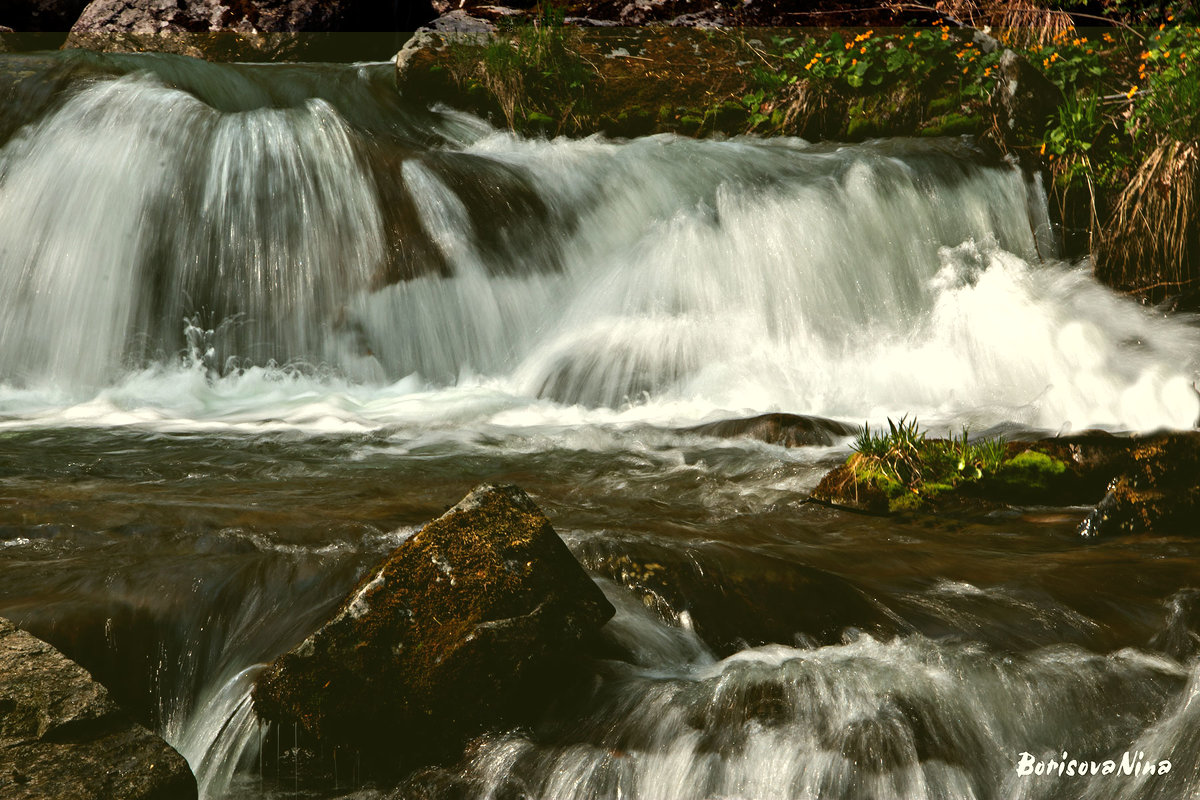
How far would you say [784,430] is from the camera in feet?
21.3

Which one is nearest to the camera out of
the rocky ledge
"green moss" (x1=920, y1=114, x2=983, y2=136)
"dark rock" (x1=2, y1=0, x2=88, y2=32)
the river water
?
the river water

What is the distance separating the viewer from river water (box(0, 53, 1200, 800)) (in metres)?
3.19

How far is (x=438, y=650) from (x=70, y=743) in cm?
98

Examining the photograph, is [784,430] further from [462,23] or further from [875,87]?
[462,23]

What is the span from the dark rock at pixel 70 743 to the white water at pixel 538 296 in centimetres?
428

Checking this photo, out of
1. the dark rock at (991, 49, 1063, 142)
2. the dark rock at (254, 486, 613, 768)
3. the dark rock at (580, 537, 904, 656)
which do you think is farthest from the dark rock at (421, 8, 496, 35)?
the dark rock at (254, 486, 613, 768)

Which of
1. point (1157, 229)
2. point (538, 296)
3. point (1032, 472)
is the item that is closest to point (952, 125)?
point (1157, 229)

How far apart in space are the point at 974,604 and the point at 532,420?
3.82 metres

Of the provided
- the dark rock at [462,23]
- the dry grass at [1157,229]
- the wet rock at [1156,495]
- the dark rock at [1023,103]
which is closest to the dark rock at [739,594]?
the wet rock at [1156,495]

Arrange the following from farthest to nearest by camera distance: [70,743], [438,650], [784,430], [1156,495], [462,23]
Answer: [462,23] → [784,430] → [1156,495] → [438,650] → [70,743]

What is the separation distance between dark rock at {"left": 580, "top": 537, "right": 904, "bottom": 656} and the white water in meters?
3.19

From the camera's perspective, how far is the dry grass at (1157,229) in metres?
8.33

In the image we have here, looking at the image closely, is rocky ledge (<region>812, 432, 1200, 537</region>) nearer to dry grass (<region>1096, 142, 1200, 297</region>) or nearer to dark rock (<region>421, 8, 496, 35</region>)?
dry grass (<region>1096, 142, 1200, 297</region>)

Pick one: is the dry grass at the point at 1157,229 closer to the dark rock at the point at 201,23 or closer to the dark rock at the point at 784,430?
the dark rock at the point at 784,430
